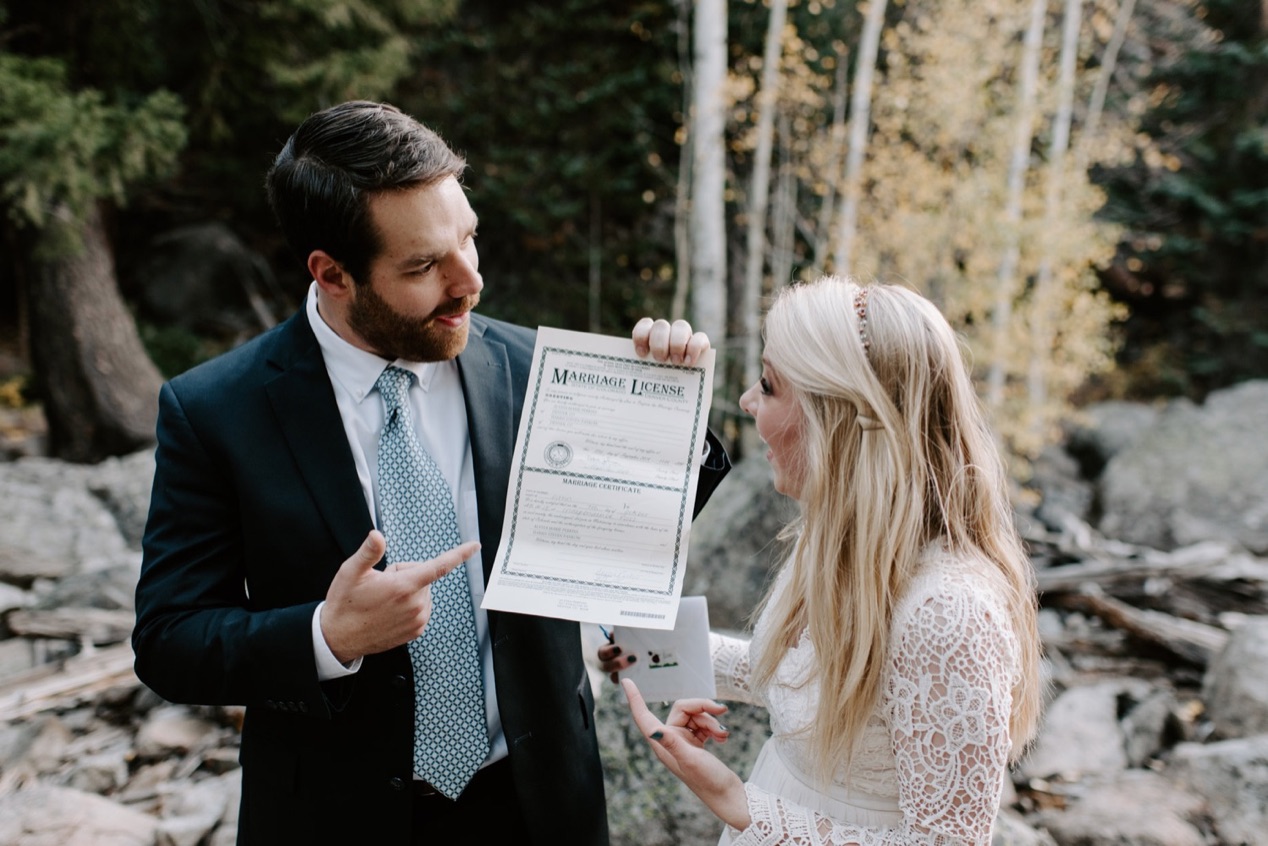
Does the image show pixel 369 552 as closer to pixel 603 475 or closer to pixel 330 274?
pixel 603 475

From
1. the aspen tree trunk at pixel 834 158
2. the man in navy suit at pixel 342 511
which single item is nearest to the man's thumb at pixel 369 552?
the man in navy suit at pixel 342 511

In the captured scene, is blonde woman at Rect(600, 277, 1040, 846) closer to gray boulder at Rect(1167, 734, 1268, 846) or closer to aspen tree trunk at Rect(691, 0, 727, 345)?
gray boulder at Rect(1167, 734, 1268, 846)

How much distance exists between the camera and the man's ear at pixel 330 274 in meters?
1.99

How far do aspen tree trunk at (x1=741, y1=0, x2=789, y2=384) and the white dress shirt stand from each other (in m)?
6.09

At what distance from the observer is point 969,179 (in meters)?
8.56

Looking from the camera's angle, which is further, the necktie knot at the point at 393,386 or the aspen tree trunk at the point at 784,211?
the aspen tree trunk at the point at 784,211

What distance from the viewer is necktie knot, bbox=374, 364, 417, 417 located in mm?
2010

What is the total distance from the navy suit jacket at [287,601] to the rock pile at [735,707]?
1438 mm

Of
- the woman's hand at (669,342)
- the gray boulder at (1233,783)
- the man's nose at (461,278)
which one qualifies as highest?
the man's nose at (461,278)

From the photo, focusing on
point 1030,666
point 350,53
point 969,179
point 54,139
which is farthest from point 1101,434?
point 54,139

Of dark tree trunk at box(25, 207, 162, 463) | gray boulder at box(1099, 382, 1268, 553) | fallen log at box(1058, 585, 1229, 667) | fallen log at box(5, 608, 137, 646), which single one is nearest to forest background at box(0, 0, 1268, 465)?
dark tree trunk at box(25, 207, 162, 463)

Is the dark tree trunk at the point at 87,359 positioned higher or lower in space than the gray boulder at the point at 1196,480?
higher

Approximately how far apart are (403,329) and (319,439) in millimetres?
306

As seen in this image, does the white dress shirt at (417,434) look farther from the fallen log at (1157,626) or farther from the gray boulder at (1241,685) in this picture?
the fallen log at (1157,626)
